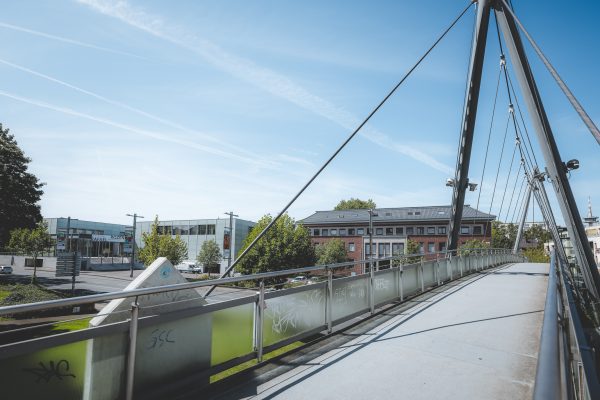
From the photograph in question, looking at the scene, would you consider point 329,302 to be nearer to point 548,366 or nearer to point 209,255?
point 548,366

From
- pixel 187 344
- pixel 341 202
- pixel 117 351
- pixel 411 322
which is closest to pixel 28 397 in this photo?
pixel 117 351

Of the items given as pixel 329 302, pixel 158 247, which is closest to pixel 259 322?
pixel 329 302

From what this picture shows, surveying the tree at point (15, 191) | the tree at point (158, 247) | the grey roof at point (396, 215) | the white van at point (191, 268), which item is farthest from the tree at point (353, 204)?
the tree at point (15, 191)

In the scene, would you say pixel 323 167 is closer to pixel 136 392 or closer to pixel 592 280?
pixel 136 392

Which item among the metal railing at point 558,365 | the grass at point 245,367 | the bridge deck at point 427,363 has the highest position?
the metal railing at point 558,365

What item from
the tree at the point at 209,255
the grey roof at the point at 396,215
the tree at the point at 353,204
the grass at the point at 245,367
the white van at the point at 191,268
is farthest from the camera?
the tree at the point at 353,204

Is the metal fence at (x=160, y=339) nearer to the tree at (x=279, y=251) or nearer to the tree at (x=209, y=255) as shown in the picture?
the tree at (x=279, y=251)

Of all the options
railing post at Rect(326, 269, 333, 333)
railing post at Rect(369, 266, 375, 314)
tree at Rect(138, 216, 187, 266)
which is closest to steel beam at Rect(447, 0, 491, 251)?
railing post at Rect(369, 266, 375, 314)

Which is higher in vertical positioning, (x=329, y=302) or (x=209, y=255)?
(x=329, y=302)

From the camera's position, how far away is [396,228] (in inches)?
2361

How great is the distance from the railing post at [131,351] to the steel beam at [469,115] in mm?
15791

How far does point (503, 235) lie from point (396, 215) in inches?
1608

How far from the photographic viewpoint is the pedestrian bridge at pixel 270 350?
282 cm

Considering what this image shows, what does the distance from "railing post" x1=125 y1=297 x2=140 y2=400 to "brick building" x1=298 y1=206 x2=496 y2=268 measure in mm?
54336
